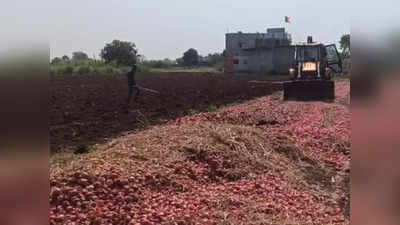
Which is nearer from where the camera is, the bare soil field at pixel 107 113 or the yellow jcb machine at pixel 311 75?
the bare soil field at pixel 107 113

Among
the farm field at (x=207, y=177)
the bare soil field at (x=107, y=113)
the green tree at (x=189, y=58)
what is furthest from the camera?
the green tree at (x=189, y=58)

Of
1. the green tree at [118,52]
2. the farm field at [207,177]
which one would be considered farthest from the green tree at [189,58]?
the farm field at [207,177]

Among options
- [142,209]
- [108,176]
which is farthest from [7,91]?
[108,176]

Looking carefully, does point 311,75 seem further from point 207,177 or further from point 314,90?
point 207,177

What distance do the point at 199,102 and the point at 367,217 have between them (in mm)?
15788

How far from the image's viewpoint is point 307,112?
12.0 metres

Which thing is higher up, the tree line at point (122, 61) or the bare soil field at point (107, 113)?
the tree line at point (122, 61)

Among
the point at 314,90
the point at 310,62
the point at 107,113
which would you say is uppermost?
the point at 310,62

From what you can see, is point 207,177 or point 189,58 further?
point 189,58

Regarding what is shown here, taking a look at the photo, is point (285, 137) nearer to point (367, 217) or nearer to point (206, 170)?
point (206, 170)

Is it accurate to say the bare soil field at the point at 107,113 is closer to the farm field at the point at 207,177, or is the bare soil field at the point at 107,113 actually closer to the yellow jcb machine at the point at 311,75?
the farm field at the point at 207,177

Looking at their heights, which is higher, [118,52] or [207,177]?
[118,52]

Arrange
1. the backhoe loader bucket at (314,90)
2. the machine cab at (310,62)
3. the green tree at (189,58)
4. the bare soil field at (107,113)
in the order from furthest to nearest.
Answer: the green tree at (189,58) < the machine cab at (310,62) < the backhoe loader bucket at (314,90) < the bare soil field at (107,113)

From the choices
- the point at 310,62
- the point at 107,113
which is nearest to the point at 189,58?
the point at 310,62
